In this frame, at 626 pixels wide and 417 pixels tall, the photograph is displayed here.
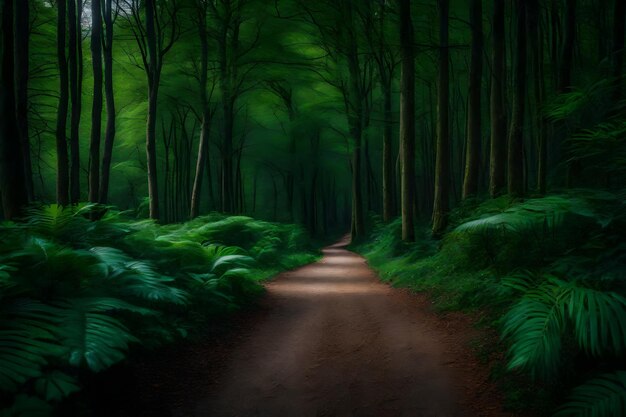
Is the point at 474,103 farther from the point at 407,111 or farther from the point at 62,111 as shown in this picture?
the point at 62,111

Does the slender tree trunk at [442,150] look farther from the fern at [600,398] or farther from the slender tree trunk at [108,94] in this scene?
the slender tree trunk at [108,94]

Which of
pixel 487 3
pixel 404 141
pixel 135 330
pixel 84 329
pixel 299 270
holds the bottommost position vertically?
pixel 299 270

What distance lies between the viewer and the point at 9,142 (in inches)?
228

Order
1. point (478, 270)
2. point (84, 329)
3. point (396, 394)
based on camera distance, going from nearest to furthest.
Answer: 1. point (84, 329)
2. point (396, 394)
3. point (478, 270)

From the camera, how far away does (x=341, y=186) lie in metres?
49.2

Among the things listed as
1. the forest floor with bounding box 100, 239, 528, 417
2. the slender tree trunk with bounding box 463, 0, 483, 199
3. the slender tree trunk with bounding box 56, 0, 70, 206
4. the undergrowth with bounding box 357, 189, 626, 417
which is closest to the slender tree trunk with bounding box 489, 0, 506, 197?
the slender tree trunk with bounding box 463, 0, 483, 199

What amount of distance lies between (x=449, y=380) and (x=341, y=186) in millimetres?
45236

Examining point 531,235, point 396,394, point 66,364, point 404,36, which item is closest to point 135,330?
point 66,364

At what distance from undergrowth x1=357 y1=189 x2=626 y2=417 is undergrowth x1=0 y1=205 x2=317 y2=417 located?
3.30m

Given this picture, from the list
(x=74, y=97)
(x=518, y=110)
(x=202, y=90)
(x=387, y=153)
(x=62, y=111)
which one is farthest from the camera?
(x=387, y=153)

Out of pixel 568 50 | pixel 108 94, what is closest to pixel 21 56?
pixel 108 94

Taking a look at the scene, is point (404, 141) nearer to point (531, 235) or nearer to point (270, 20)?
point (531, 235)

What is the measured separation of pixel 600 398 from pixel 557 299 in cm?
80

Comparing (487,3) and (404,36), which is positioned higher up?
(487,3)
